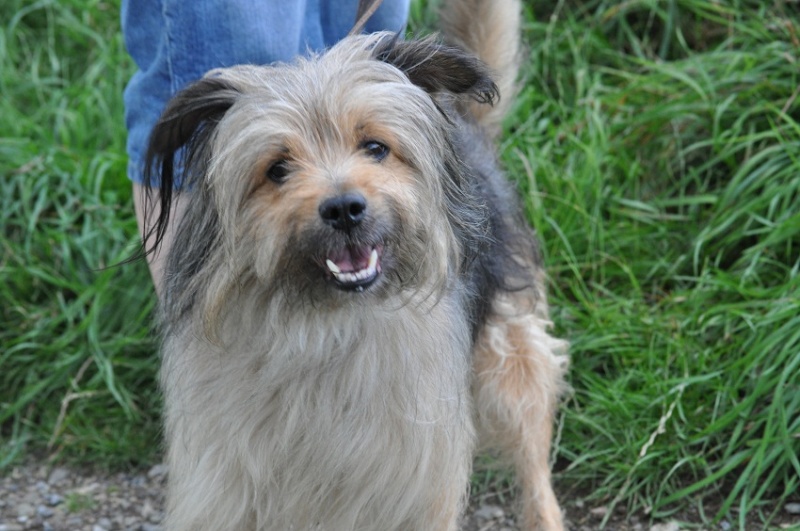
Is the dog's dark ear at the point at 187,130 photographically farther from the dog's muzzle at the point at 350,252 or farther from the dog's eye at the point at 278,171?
the dog's muzzle at the point at 350,252

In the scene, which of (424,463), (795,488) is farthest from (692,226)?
(424,463)

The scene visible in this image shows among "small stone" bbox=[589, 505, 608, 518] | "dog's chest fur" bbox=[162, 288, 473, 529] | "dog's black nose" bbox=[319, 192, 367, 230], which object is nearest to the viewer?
"dog's black nose" bbox=[319, 192, 367, 230]

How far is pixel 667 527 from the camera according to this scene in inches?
151

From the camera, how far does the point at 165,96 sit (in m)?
3.65

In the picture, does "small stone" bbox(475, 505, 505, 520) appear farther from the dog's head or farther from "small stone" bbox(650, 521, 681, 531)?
the dog's head

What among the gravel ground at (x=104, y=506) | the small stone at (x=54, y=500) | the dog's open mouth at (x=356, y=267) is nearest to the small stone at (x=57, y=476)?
the gravel ground at (x=104, y=506)

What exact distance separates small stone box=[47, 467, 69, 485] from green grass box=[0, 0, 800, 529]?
0.08 metres

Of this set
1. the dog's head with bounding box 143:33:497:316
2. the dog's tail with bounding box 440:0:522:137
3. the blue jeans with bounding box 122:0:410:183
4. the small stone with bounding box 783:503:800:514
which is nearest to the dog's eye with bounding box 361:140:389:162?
the dog's head with bounding box 143:33:497:316

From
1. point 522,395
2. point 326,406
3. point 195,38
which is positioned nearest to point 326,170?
point 326,406

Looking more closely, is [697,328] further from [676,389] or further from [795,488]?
[795,488]

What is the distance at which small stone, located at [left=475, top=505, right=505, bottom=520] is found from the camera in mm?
4129

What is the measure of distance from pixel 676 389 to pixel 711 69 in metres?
1.76

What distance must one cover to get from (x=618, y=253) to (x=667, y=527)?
4.13 ft

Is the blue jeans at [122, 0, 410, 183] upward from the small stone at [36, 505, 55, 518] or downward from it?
upward
